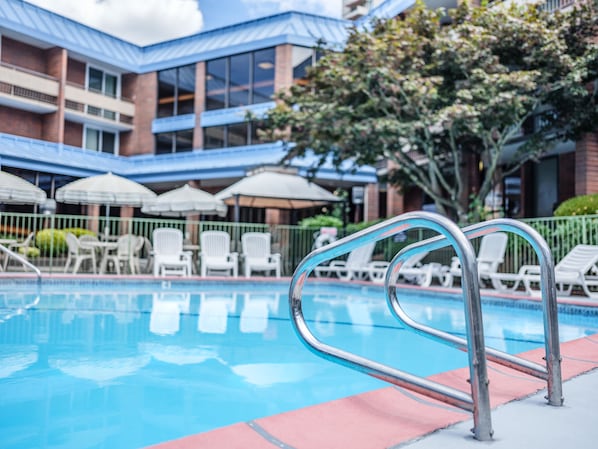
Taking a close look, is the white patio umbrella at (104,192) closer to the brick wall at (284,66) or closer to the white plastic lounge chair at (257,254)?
the white plastic lounge chair at (257,254)

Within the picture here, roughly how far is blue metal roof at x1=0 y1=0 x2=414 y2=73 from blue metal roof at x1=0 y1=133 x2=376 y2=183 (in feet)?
14.9

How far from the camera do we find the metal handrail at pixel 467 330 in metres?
1.94

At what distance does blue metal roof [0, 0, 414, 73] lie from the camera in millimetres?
22609

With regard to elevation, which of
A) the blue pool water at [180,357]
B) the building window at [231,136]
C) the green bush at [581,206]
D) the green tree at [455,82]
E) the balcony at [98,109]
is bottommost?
the blue pool water at [180,357]

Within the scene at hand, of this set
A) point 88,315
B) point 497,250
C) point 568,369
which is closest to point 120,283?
point 88,315

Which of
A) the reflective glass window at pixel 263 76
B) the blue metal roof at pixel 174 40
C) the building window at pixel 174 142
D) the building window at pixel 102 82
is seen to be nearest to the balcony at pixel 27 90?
the blue metal roof at pixel 174 40

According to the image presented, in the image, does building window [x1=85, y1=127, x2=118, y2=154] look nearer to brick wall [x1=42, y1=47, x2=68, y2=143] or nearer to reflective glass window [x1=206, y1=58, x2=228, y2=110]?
brick wall [x1=42, y1=47, x2=68, y2=143]

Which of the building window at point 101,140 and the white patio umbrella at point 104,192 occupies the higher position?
the building window at point 101,140

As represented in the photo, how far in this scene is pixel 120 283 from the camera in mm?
11648

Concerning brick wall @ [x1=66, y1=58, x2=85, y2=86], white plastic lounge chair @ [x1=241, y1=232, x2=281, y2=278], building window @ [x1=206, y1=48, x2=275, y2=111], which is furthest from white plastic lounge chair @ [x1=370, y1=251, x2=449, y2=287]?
→ brick wall @ [x1=66, y1=58, x2=85, y2=86]

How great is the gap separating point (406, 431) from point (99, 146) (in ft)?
90.0

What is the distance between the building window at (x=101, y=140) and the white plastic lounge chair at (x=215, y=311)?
61.1 ft

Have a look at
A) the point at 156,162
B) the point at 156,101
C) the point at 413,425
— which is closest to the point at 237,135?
the point at 156,162

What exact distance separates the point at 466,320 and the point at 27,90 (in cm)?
2543
